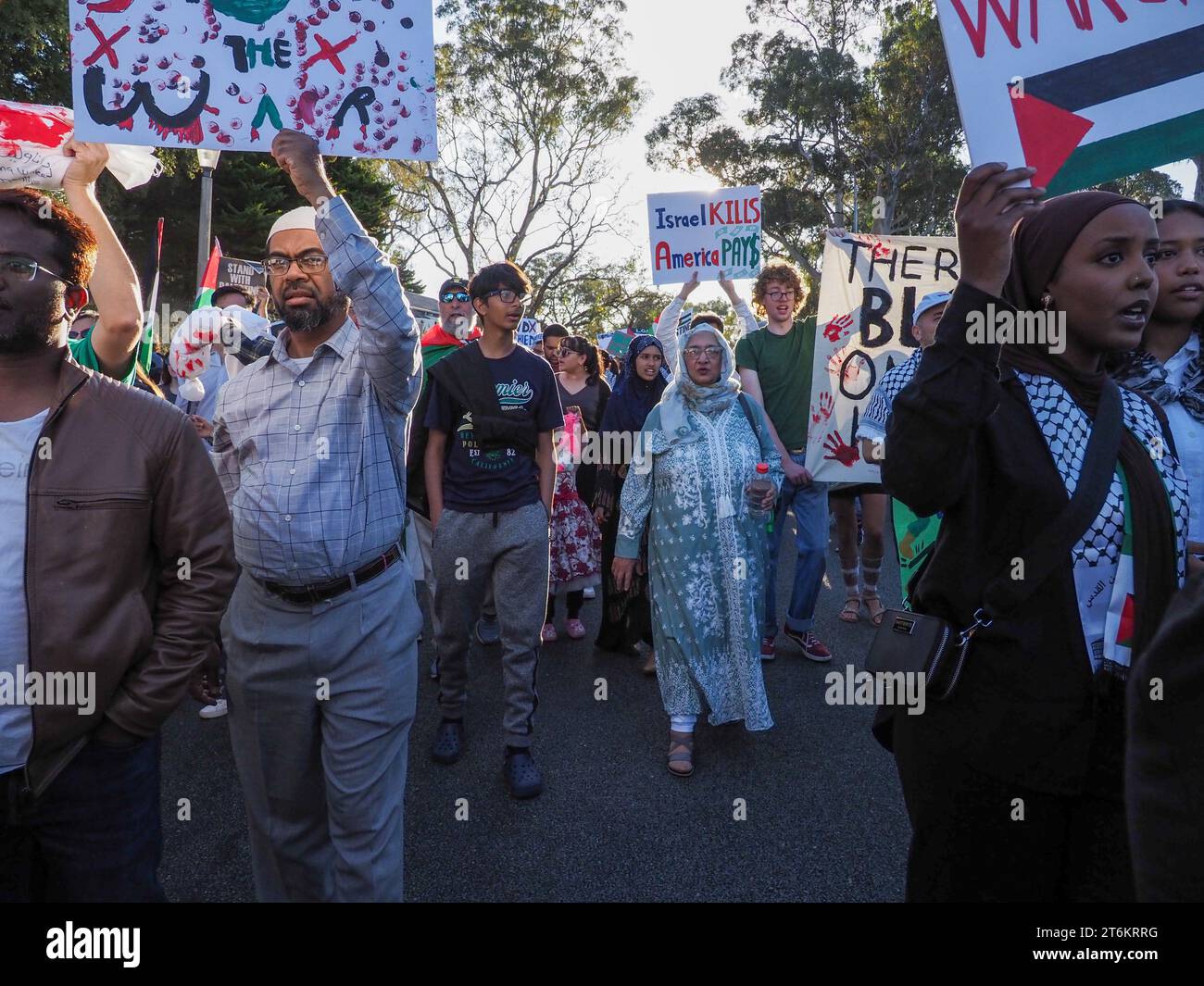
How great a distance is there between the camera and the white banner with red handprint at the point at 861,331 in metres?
4.91

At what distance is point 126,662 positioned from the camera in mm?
1698

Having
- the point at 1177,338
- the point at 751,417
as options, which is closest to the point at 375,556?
the point at 1177,338

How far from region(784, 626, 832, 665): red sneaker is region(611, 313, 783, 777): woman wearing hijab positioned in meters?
1.37

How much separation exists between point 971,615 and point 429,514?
267 centimetres

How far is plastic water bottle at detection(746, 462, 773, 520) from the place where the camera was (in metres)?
3.74

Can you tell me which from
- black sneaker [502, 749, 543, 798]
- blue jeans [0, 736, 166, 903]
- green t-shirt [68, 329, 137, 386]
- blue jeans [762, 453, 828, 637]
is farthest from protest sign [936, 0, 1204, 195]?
blue jeans [762, 453, 828, 637]

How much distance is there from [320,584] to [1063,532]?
5.62 feet

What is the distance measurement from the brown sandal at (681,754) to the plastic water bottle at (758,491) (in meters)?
1.02

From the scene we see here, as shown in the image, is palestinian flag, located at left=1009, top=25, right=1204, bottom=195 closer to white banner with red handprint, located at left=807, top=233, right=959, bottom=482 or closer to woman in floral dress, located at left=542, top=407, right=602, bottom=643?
white banner with red handprint, located at left=807, top=233, right=959, bottom=482

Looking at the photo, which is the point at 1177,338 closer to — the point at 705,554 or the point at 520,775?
the point at 705,554

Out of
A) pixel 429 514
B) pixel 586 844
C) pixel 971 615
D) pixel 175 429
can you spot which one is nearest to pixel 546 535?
pixel 429 514

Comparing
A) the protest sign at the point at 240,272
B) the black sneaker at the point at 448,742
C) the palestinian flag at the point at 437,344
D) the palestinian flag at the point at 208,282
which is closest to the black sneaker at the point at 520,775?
the black sneaker at the point at 448,742

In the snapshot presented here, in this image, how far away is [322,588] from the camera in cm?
217

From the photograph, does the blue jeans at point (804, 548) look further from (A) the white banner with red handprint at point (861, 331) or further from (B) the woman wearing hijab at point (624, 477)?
(B) the woman wearing hijab at point (624, 477)
